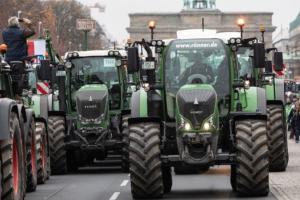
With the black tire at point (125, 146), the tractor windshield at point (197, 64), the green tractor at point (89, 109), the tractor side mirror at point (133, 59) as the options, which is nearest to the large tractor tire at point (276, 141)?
the black tire at point (125, 146)

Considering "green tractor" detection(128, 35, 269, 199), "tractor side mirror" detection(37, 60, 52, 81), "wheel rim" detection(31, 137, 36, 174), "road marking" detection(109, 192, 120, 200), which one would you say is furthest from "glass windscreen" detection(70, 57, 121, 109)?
"green tractor" detection(128, 35, 269, 199)

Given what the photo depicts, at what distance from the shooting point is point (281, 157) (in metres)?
26.4

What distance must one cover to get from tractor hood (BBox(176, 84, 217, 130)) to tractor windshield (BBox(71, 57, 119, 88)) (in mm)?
9423

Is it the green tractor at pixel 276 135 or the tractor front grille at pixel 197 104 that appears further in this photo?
the green tractor at pixel 276 135

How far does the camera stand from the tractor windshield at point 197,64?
20.5 m

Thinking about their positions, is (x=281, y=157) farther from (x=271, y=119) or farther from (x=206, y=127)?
(x=206, y=127)

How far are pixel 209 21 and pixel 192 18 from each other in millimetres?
2011

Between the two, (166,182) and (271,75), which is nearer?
(166,182)

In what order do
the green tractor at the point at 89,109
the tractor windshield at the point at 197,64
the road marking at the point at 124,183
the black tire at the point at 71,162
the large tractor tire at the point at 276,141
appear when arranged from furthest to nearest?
the black tire at the point at 71,162 < the green tractor at the point at 89,109 < the large tractor tire at the point at 276,141 < the road marking at the point at 124,183 < the tractor windshield at the point at 197,64

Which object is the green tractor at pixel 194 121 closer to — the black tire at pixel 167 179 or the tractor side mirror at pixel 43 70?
the black tire at pixel 167 179

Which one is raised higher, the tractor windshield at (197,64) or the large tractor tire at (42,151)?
the tractor windshield at (197,64)

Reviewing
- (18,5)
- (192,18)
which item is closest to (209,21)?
(192,18)

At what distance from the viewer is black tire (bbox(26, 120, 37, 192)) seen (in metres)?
20.6

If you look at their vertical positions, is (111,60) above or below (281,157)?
above
